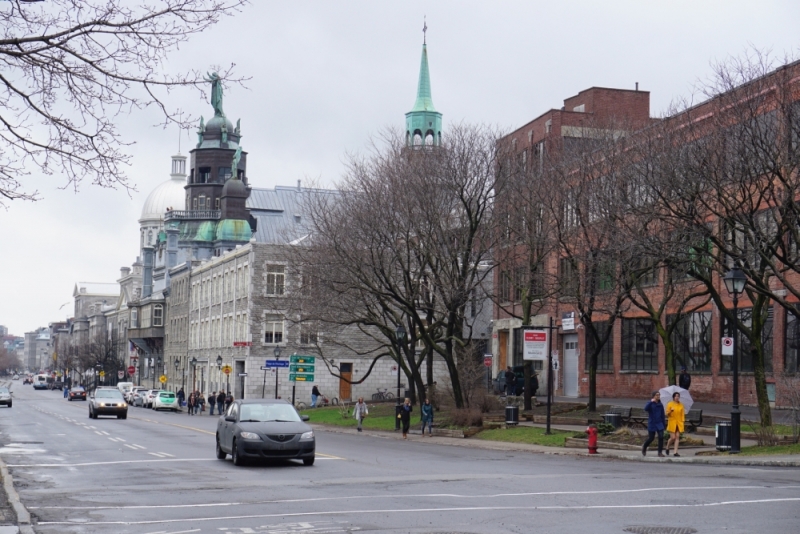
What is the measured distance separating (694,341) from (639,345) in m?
5.03

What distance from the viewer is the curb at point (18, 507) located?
13.3 m

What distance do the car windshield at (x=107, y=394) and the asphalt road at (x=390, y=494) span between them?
26707 millimetres

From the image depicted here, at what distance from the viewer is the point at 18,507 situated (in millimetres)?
15094

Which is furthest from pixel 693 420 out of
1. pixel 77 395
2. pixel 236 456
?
pixel 77 395

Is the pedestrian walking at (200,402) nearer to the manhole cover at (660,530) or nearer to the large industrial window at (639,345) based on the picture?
the large industrial window at (639,345)

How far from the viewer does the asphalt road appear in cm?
1362

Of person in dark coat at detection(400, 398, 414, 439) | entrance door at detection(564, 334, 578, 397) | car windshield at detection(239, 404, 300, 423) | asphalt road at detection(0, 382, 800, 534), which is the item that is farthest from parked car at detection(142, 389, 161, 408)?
car windshield at detection(239, 404, 300, 423)

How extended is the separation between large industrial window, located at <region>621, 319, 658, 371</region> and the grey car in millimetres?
30451

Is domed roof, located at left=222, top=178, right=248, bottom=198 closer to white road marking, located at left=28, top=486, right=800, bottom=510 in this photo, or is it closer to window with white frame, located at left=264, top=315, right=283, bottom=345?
window with white frame, located at left=264, top=315, right=283, bottom=345

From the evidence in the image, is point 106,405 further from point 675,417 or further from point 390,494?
point 390,494

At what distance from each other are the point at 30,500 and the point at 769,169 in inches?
787

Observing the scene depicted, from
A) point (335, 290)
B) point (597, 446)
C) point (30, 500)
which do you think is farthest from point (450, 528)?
point (335, 290)

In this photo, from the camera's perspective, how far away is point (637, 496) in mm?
16766

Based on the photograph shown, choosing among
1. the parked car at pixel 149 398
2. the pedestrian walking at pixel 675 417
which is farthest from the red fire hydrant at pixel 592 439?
the parked car at pixel 149 398
